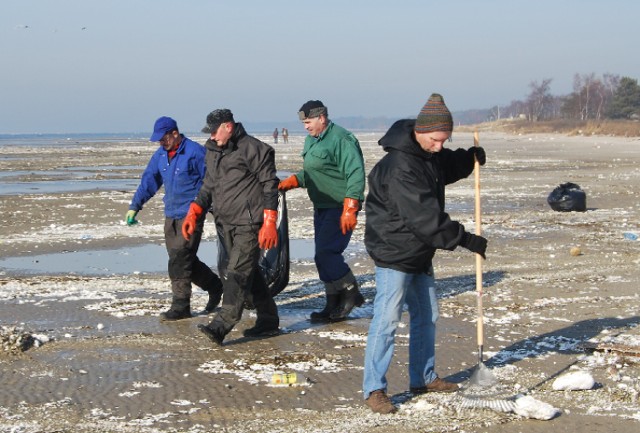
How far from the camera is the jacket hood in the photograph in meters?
5.44

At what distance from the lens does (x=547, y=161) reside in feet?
122

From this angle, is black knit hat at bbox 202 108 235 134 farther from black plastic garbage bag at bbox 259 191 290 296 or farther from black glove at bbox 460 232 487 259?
black glove at bbox 460 232 487 259

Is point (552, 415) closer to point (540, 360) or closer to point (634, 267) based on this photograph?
point (540, 360)

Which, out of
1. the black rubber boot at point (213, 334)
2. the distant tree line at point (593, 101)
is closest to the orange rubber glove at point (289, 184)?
the black rubber boot at point (213, 334)

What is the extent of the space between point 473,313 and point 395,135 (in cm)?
331

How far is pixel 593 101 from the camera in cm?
12225

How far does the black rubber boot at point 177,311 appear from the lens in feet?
27.2

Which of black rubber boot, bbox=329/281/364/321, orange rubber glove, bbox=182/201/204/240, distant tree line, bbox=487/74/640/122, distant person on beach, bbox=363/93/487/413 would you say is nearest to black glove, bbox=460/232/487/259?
distant person on beach, bbox=363/93/487/413

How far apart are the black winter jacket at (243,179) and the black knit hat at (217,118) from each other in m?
0.13

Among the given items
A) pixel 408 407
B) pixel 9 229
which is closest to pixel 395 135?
pixel 408 407

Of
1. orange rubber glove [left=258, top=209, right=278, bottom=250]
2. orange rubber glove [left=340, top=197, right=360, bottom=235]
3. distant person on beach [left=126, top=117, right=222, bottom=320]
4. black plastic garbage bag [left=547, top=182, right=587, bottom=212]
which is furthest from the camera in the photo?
black plastic garbage bag [left=547, top=182, right=587, bottom=212]

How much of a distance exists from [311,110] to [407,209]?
2.97 m

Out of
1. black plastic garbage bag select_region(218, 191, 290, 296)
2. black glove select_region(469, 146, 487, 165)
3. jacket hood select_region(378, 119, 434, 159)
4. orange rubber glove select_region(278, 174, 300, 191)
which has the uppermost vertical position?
jacket hood select_region(378, 119, 434, 159)

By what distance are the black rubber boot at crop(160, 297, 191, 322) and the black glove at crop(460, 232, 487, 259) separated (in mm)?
3617
